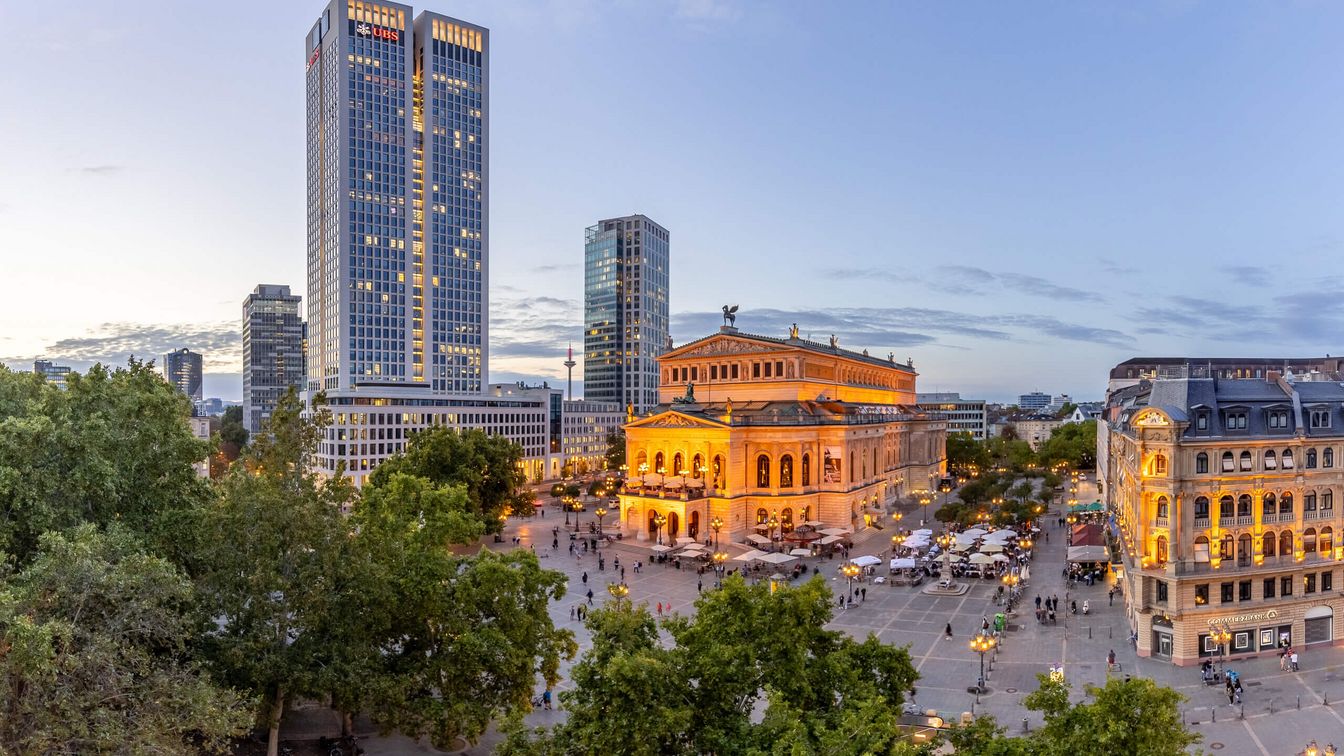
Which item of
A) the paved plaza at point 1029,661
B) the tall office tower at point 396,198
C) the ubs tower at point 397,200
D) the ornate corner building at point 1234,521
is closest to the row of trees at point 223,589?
the paved plaza at point 1029,661

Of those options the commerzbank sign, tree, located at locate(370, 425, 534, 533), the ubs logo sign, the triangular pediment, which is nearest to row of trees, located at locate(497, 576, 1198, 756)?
the commerzbank sign

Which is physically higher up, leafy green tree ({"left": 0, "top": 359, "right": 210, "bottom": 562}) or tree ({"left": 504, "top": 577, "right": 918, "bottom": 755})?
leafy green tree ({"left": 0, "top": 359, "right": 210, "bottom": 562})

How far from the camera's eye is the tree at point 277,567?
30.1m

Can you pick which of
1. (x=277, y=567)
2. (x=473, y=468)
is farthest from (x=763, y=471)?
(x=277, y=567)

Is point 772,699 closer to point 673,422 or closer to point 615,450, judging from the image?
point 673,422

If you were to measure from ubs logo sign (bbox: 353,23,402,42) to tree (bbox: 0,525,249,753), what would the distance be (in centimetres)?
16431

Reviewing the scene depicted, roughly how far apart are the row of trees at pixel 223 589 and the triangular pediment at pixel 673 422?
53.7 m

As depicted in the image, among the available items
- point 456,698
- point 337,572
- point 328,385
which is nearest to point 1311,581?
point 456,698

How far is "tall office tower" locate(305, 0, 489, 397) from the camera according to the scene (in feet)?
541

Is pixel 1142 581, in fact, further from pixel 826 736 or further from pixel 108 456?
pixel 108 456

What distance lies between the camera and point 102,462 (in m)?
30.6

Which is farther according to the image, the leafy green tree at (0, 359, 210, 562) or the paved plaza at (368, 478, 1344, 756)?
the paved plaza at (368, 478, 1344, 756)

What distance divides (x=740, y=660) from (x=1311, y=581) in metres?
43.0

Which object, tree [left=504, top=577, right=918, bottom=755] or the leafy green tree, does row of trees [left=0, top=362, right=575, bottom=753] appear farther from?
tree [left=504, top=577, right=918, bottom=755]
